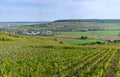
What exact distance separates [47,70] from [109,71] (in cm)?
692

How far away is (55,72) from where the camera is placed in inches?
1118

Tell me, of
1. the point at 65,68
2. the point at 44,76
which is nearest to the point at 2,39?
the point at 65,68

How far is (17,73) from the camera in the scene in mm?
27250

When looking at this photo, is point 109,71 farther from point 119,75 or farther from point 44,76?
point 44,76

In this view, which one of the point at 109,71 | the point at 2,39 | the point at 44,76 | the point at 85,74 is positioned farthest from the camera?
the point at 2,39

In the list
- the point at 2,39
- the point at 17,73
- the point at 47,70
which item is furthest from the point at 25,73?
the point at 2,39

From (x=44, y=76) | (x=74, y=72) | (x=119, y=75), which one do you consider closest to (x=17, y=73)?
(x=44, y=76)

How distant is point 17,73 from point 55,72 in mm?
3879

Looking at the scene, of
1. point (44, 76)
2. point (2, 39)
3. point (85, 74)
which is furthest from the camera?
point (2, 39)

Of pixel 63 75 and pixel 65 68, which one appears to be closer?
pixel 63 75

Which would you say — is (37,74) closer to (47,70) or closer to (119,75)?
(47,70)

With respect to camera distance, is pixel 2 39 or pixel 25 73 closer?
pixel 25 73

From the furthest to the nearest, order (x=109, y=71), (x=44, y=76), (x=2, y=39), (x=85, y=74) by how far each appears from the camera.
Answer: (x=2, y=39) < (x=109, y=71) < (x=85, y=74) < (x=44, y=76)

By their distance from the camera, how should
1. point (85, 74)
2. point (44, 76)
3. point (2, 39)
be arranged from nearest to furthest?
point (44, 76)
point (85, 74)
point (2, 39)
